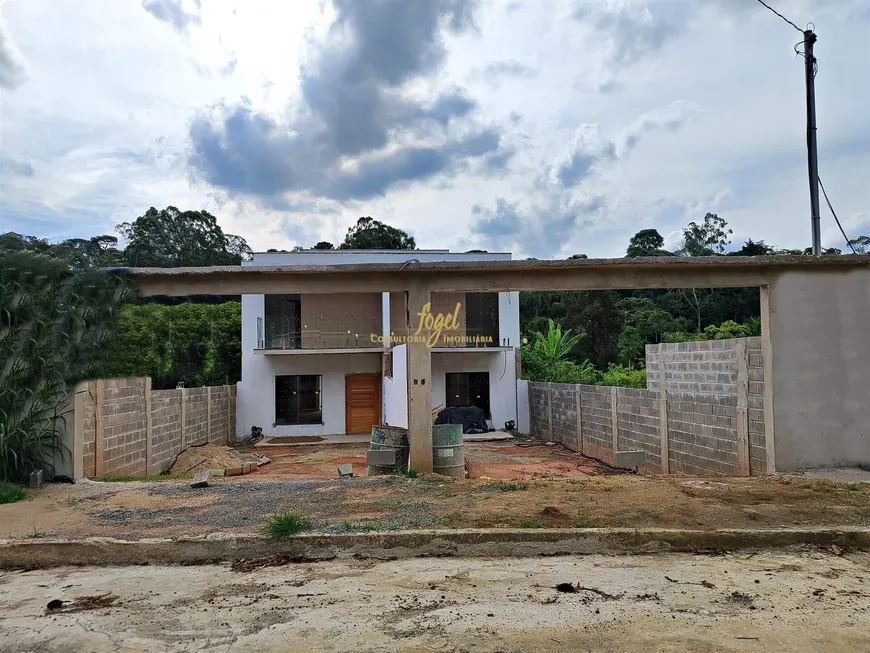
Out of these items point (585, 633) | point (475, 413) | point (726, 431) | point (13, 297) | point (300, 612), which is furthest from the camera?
point (475, 413)

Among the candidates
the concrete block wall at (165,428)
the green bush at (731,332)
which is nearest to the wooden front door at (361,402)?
the concrete block wall at (165,428)

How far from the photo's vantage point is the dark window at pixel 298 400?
880 inches

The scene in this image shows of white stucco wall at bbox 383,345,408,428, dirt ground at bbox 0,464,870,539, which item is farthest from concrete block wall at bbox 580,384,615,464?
dirt ground at bbox 0,464,870,539

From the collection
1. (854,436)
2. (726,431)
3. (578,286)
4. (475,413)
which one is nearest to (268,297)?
(475,413)

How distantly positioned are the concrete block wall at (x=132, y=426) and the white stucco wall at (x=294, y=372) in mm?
4442

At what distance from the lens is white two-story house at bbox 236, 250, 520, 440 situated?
2198 centimetres

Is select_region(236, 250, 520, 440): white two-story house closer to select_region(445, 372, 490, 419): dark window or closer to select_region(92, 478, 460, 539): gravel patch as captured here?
select_region(445, 372, 490, 419): dark window

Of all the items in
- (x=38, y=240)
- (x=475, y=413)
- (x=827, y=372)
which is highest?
(x=38, y=240)

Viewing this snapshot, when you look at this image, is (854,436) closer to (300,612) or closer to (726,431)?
(726,431)

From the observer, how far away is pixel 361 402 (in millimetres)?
A: 22703

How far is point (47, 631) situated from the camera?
13.5 ft

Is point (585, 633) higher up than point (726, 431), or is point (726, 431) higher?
point (726, 431)

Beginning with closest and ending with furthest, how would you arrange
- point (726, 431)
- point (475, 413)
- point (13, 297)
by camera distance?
point (13, 297), point (726, 431), point (475, 413)

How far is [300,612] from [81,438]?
6513mm
